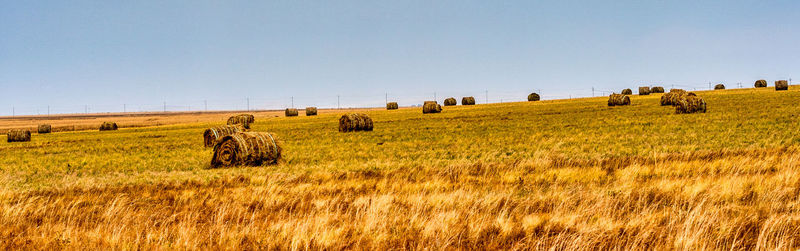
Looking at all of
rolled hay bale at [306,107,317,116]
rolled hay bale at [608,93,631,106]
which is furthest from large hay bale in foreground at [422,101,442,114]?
rolled hay bale at [306,107,317,116]

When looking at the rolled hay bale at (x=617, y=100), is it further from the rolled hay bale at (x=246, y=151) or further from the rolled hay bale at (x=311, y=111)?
the rolled hay bale at (x=246, y=151)

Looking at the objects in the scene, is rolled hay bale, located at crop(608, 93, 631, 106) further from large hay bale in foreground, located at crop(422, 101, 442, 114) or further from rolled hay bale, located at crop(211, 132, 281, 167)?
rolled hay bale, located at crop(211, 132, 281, 167)

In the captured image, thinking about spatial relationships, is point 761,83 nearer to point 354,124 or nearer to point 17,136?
point 354,124

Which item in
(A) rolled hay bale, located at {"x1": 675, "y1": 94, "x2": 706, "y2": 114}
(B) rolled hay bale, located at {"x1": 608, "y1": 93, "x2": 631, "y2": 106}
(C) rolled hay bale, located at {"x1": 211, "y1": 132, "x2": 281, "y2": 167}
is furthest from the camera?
(B) rolled hay bale, located at {"x1": 608, "y1": 93, "x2": 631, "y2": 106}

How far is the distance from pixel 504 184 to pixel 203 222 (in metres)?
4.87

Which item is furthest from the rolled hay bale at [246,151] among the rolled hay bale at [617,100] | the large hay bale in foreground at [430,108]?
the rolled hay bale at [617,100]

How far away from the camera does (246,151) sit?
1521 cm

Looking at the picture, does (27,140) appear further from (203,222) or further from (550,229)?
(550,229)

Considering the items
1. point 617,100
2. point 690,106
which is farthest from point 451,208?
point 617,100

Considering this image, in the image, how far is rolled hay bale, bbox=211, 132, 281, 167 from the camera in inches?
601

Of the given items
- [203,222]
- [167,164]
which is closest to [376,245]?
[203,222]

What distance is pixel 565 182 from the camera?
8.78m

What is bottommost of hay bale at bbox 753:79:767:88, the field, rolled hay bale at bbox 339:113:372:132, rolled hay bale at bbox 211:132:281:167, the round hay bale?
the field

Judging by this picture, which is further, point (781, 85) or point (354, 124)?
point (781, 85)
